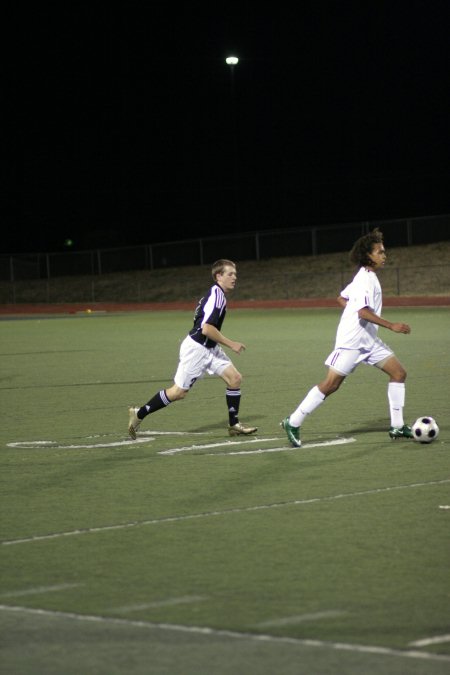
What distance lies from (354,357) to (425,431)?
2.99 ft

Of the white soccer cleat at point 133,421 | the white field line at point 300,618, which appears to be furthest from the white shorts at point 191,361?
the white field line at point 300,618

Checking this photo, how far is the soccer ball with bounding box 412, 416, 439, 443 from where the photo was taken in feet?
38.5

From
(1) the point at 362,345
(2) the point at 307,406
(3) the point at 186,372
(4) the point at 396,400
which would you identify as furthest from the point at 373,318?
(3) the point at 186,372

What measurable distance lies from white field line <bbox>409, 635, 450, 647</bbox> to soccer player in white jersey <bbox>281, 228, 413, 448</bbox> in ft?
19.5

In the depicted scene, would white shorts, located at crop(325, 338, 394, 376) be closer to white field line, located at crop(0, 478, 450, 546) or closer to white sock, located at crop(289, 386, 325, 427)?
white sock, located at crop(289, 386, 325, 427)

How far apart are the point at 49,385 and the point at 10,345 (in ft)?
34.5

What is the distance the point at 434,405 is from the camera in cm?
1510

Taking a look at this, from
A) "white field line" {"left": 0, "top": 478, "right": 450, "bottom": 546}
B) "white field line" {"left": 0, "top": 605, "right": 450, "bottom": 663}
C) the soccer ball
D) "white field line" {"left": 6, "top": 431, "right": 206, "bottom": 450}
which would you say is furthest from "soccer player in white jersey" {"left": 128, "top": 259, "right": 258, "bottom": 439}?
"white field line" {"left": 0, "top": 605, "right": 450, "bottom": 663}

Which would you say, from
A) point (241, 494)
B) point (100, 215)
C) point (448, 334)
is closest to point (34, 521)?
point (241, 494)

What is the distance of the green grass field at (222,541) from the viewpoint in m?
5.63

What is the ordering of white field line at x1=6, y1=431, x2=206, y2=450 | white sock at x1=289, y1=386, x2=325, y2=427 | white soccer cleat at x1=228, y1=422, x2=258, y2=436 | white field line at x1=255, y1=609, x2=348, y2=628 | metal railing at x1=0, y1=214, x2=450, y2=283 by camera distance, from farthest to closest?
metal railing at x1=0, y1=214, x2=450, y2=283 < white soccer cleat at x1=228, y1=422, x2=258, y2=436 < white field line at x1=6, y1=431, x2=206, y2=450 < white sock at x1=289, y1=386, x2=325, y2=427 < white field line at x1=255, y1=609, x2=348, y2=628

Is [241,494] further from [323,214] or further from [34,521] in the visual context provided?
[323,214]

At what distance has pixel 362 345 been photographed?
11883 mm

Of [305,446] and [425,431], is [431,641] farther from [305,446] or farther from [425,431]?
[305,446]
